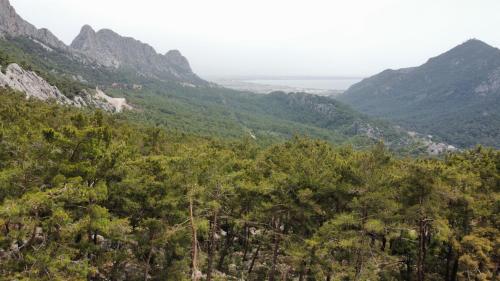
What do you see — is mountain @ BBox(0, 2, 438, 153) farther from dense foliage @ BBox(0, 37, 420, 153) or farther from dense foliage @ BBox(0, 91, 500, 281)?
dense foliage @ BBox(0, 91, 500, 281)

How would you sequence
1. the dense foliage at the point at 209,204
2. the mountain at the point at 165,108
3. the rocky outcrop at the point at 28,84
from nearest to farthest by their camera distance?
the dense foliage at the point at 209,204 < the rocky outcrop at the point at 28,84 < the mountain at the point at 165,108

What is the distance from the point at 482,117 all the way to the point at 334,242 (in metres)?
178

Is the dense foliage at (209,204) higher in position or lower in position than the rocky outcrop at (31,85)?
lower

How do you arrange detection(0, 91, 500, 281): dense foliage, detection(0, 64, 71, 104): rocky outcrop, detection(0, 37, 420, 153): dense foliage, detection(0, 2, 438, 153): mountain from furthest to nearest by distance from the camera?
1. detection(0, 37, 420, 153): dense foliage
2. detection(0, 2, 438, 153): mountain
3. detection(0, 64, 71, 104): rocky outcrop
4. detection(0, 91, 500, 281): dense foliage

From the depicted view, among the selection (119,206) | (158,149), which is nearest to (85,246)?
(119,206)

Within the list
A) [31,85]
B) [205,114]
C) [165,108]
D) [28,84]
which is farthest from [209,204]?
[205,114]

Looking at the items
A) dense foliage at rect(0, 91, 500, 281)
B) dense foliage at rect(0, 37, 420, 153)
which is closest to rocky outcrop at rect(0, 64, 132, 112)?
dense foliage at rect(0, 37, 420, 153)

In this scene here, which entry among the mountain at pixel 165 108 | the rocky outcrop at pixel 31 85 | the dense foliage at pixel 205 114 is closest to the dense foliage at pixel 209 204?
the mountain at pixel 165 108

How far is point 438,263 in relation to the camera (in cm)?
A: 2112

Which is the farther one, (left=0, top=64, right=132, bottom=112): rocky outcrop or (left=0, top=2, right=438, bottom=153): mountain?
(left=0, top=2, right=438, bottom=153): mountain

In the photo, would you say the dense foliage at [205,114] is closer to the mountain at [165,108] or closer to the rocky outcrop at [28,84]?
the mountain at [165,108]

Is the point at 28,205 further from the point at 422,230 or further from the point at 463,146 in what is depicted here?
the point at 463,146

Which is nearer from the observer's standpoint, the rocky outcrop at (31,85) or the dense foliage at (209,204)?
the dense foliage at (209,204)

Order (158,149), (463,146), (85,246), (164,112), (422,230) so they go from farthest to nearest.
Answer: (463,146) < (164,112) < (158,149) < (422,230) < (85,246)
